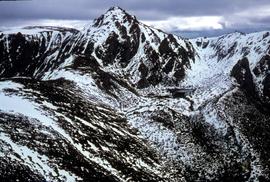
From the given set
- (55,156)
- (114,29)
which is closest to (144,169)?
(55,156)

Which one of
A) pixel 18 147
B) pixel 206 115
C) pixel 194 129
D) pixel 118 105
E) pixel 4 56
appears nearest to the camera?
pixel 18 147

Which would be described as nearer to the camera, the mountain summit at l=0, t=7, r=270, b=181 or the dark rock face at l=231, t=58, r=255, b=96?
the mountain summit at l=0, t=7, r=270, b=181

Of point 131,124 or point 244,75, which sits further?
point 244,75

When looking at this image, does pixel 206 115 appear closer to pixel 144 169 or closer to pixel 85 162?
pixel 144 169

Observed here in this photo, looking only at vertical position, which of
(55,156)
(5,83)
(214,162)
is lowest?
(214,162)

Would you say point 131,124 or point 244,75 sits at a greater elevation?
point 244,75

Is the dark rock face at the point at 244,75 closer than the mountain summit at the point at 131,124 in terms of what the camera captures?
No

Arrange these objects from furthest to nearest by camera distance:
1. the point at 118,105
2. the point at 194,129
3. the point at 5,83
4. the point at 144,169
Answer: the point at 118,105, the point at 194,129, the point at 5,83, the point at 144,169

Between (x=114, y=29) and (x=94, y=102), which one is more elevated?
(x=114, y=29)
